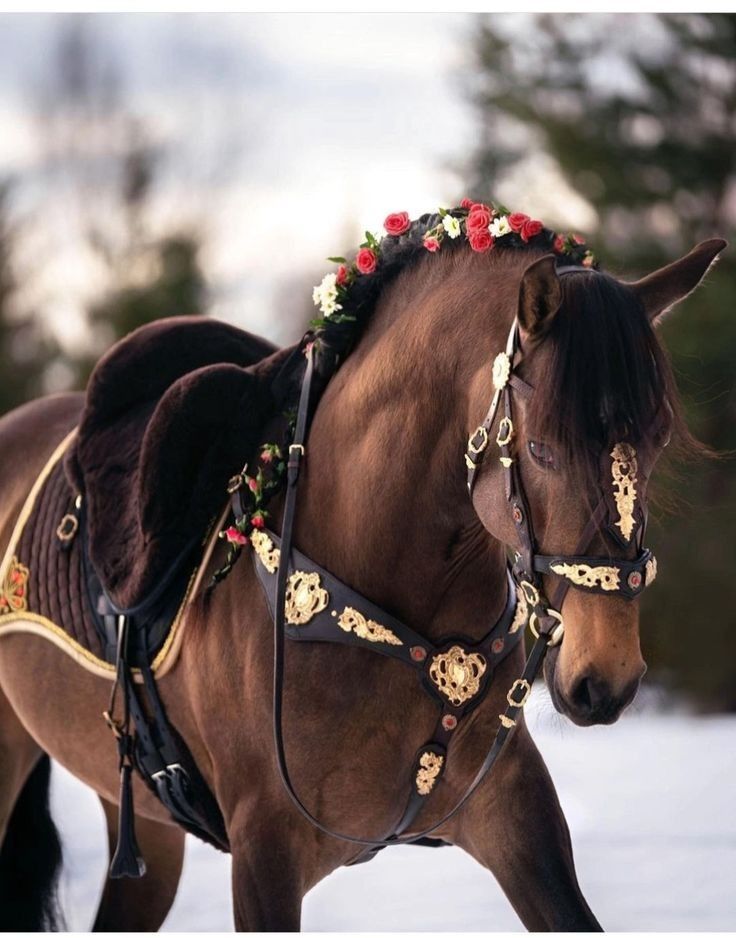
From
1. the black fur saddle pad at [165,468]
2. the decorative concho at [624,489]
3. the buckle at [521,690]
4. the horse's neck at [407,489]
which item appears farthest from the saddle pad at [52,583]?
the decorative concho at [624,489]

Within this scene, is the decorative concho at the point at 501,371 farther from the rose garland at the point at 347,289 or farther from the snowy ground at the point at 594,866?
the snowy ground at the point at 594,866

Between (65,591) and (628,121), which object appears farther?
(628,121)

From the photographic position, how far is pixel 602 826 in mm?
5180

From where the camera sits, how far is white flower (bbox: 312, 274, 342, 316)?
93.7 inches

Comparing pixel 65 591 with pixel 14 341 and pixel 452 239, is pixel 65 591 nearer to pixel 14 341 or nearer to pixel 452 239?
pixel 452 239

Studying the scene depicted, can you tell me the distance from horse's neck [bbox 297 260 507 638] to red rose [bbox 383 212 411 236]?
18cm

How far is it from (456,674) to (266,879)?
0.47m

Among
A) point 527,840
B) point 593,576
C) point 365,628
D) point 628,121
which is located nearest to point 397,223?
point 365,628

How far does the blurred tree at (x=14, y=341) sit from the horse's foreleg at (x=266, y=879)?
25.8 feet

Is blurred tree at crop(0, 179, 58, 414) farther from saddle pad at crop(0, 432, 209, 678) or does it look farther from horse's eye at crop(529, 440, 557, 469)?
horse's eye at crop(529, 440, 557, 469)

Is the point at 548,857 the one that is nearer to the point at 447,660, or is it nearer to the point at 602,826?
the point at 447,660

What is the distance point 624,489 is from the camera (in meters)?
1.81

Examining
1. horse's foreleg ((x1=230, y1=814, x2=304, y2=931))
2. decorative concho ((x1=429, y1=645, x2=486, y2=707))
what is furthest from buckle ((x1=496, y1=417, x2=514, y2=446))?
horse's foreleg ((x1=230, y1=814, x2=304, y2=931))

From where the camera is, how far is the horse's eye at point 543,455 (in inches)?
73.9
